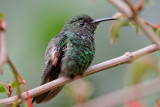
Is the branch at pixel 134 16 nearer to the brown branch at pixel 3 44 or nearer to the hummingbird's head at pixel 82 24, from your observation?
the brown branch at pixel 3 44

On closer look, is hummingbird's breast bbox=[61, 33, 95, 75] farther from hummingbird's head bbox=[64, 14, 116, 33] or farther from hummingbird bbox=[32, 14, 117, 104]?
hummingbird's head bbox=[64, 14, 116, 33]

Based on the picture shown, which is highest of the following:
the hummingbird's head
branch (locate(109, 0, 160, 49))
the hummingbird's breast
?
branch (locate(109, 0, 160, 49))

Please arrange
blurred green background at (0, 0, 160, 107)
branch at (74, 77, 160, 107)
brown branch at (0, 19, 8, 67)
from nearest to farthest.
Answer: brown branch at (0, 19, 8, 67) < branch at (74, 77, 160, 107) < blurred green background at (0, 0, 160, 107)

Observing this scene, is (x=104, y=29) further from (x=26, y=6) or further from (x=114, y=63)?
(x=114, y=63)

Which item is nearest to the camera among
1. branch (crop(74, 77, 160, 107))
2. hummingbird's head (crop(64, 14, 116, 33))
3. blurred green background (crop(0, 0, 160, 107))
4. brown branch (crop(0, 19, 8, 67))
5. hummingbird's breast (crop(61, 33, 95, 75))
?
brown branch (crop(0, 19, 8, 67))

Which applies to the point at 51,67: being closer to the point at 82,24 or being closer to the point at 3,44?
the point at 82,24

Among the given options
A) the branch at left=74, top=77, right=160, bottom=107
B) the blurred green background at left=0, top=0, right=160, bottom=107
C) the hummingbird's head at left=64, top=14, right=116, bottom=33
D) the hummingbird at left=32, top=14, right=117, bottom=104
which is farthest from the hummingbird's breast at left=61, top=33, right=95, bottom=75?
the branch at left=74, top=77, right=160, bottom=107

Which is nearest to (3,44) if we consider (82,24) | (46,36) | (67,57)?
(67,57)

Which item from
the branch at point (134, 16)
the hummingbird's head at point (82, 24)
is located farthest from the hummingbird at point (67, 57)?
the branch at point (134, 16)
